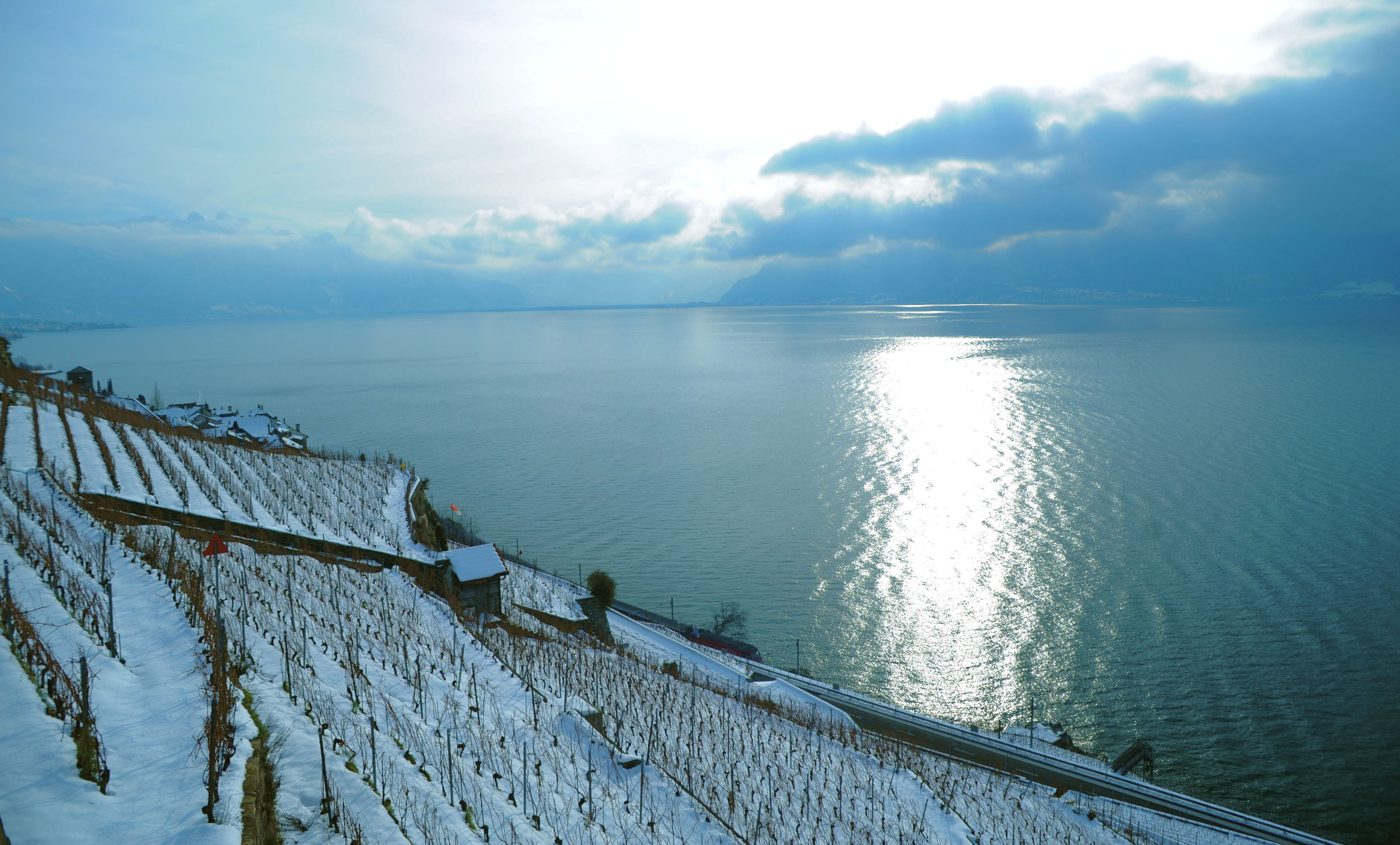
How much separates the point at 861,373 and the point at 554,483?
3773 inches

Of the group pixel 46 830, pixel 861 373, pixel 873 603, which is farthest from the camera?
pixel 861 373

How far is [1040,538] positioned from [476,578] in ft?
152

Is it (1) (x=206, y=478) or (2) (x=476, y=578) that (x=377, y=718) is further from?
(1) (x=206, y=478)

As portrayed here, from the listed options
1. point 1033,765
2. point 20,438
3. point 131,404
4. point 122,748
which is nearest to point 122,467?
point 20,438

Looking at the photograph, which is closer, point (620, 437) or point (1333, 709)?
point (1333, 709)

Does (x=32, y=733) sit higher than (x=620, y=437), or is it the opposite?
(x=32, y=733)

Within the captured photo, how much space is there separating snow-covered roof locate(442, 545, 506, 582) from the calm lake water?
67.8 feet

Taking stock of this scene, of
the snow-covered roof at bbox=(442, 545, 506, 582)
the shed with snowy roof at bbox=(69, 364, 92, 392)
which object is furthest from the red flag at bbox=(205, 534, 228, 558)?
the shed with snowy roof at bbox=(69, 364, 92, 392)

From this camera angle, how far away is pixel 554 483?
73.4 metres

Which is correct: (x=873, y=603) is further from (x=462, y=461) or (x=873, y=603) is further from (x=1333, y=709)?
(x=462, y=461)

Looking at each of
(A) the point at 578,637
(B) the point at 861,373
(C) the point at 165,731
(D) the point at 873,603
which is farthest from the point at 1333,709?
(B) the point at 861,373

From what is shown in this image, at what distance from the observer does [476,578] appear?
2866cm

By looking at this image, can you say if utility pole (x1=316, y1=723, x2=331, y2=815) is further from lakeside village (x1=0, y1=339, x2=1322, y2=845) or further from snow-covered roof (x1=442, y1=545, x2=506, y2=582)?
snow-covered roof (x1=442, y1=545, x2=506, y2=582)

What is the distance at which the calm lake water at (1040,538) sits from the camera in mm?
37156
